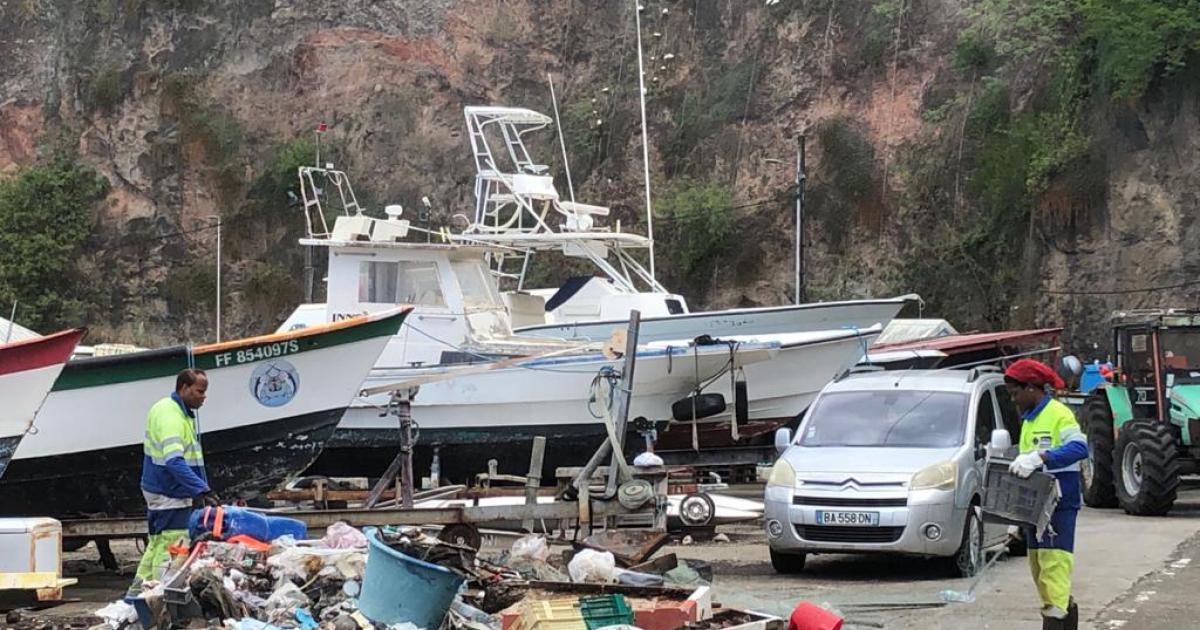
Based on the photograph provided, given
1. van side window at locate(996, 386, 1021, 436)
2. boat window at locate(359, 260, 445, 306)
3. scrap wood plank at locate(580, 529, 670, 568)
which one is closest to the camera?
scrap wood plank at locate(580, 529, 670, 568)

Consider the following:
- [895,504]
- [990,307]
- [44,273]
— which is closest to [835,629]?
[895,504]

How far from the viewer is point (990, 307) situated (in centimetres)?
3288

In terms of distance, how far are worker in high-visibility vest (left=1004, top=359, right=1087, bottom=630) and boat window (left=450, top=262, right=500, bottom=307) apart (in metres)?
13.2

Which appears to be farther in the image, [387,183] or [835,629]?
[387,183]

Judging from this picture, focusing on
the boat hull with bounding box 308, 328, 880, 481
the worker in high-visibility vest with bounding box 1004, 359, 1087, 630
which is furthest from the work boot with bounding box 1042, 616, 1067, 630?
the boat hull with bounding box 308, 328, 880, 481

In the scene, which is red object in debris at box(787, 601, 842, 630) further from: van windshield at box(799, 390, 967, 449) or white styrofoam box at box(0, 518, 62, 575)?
white styrofoam box at box(0, 518, 62, 575)

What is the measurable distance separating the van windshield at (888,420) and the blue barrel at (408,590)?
5419 mm

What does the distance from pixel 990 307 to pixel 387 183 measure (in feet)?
55.6

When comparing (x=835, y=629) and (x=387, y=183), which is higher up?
(x=387, y=183)

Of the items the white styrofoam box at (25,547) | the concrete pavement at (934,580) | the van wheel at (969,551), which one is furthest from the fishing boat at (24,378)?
the van wheel at (969,551)

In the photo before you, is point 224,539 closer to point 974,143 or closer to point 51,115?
point 974,143

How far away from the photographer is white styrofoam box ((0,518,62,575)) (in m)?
9.95

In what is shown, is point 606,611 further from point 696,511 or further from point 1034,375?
point 696,511

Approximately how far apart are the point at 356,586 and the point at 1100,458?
1125 cm
